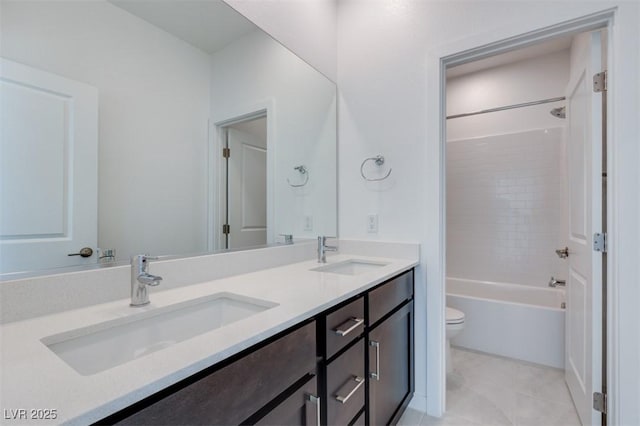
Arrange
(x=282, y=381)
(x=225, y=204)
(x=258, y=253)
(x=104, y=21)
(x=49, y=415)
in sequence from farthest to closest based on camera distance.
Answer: (x=258, y=253), (x=225, y=204), (x=104, y=21), (x=282, y=381), (x=49, y=415)

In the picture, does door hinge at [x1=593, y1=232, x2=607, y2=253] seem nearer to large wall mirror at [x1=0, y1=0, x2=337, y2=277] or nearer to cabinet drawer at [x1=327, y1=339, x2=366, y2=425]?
cabinet drawer at [x1=327, y1=339, x2=366, y2=425]

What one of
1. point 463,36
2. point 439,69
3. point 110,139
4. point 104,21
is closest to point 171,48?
point 104,21

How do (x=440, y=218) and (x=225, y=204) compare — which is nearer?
(x=225, y=204)

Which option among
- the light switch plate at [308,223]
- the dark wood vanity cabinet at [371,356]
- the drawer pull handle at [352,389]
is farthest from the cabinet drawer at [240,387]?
the light switch plate at [308,223]

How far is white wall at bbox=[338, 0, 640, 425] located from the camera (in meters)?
1.25

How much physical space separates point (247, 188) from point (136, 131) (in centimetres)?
55

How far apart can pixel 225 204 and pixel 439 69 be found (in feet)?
4.38

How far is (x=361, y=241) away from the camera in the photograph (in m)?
1.91

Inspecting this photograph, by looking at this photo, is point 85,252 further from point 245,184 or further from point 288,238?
point 288,238

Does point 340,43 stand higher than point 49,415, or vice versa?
point 340,43

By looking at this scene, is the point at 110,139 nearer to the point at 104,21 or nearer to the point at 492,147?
the point at 104,21

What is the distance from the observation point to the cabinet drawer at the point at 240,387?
0.53m

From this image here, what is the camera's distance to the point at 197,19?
1.23m

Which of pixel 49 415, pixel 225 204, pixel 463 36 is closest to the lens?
pixel 49 415
